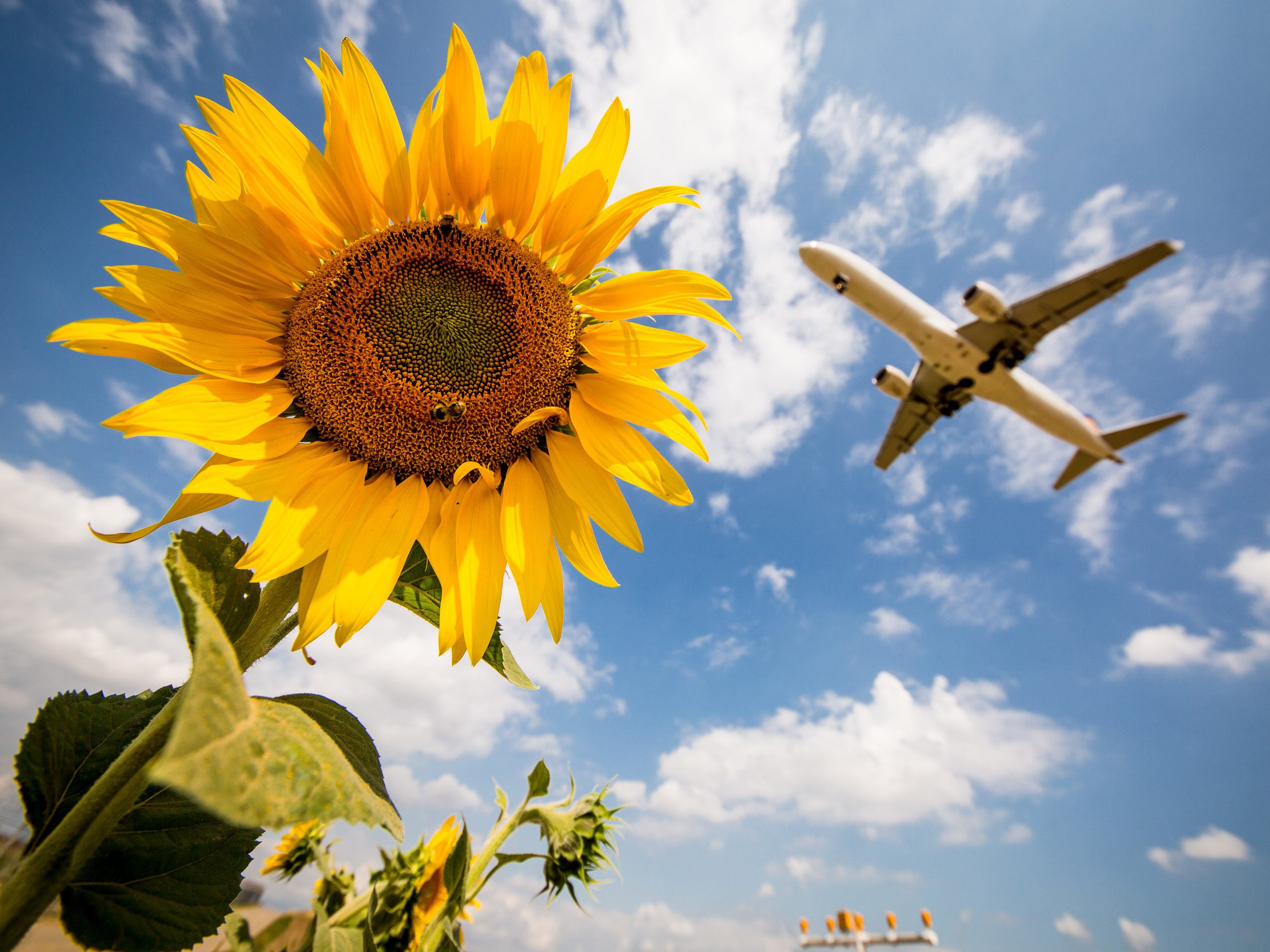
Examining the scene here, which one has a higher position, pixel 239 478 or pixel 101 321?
pixel 101 321

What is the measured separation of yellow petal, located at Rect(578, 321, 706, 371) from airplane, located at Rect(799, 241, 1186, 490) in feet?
65.6

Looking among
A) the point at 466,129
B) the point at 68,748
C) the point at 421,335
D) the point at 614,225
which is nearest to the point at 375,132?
the point at 466,129

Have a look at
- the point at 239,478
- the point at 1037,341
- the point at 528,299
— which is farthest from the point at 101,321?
the point at 1037,341

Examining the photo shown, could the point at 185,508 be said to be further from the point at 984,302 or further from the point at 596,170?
the point at 984,302

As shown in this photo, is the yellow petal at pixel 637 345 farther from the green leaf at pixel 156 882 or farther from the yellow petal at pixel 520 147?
the green leaf at pixel 156 882

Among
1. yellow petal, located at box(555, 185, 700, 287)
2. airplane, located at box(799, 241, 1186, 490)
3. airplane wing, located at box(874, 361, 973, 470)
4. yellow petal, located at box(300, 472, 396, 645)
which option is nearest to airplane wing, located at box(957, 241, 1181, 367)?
airplane, located at box(799, 241, 1186, 490)

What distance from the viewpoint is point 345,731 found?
1121 mm

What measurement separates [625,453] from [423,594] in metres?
0.53

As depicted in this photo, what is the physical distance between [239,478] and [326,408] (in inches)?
11.0

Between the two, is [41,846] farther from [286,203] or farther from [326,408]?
[286,203]

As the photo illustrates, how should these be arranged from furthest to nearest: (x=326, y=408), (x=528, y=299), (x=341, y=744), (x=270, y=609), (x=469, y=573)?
(x=528, y=299)
(x=326, y=408)
(x=469, y=573)
(x=270, y=609)
(x=341, y=744)

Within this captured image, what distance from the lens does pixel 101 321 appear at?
1209 millimetres

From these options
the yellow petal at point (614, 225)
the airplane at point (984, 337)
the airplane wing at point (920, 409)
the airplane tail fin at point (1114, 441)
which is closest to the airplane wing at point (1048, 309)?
the airplane at point (984, 337)

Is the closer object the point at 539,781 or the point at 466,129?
the point at 466,129
